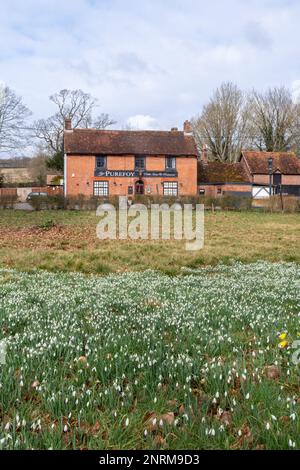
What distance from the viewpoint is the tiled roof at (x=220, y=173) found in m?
61.4

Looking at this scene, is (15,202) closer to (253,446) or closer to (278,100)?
(253,446)

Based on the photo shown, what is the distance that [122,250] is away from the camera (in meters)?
17.0

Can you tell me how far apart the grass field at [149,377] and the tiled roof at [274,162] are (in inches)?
2328

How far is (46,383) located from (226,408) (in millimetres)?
1677

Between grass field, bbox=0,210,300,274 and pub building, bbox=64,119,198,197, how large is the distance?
1257 inches

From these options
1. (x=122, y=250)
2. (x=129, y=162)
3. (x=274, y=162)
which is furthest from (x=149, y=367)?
(x=274, y=162)

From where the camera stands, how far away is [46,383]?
3.55m

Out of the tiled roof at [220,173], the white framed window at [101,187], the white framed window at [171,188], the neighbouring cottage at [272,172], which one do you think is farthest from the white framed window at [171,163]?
the neighbouring cottage at [272,172]

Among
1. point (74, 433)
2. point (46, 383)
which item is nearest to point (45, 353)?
point (46, 383)

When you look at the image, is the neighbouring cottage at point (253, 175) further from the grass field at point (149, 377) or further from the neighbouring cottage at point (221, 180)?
the grass field at point (149, 377)

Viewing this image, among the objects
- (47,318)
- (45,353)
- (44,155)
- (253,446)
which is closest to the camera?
(253,446)

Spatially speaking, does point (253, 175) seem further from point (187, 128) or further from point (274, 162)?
point (187, 128)

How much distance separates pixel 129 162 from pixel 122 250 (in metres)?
42.2

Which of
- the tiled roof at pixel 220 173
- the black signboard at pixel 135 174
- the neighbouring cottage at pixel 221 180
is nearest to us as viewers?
the black signboard at pixel 135 174
